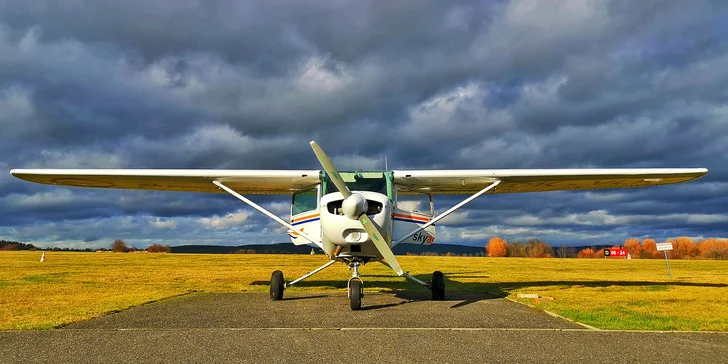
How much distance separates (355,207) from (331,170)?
103cm

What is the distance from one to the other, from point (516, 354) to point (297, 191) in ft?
28.0

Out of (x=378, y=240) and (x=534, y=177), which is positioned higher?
(x=534, y=177)

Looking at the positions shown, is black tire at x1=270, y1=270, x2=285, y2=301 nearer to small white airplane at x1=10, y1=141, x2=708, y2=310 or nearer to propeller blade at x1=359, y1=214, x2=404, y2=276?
small white airplane at x1=10, y1=141, x2=708, y2=310

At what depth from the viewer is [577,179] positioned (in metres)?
13.7

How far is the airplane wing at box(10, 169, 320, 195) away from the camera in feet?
41.9

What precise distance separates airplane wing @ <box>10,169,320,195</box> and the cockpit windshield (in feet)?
3.70

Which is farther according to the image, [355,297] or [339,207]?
[339,207]

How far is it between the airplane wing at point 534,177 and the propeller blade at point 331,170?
3026mm

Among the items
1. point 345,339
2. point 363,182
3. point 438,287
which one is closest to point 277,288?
point 363,182

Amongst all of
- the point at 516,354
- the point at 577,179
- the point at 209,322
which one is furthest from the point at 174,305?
the point at 577,179

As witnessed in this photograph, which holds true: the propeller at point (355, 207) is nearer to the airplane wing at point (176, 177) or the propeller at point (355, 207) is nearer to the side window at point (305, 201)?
the airplane wing at point (176, 177)

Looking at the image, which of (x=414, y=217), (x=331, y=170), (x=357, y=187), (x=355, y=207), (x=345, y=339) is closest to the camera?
(x=345, y=339)

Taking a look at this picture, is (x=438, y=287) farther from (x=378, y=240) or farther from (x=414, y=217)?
(x=378, y=240)

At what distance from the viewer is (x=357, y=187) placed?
10.8 metres
